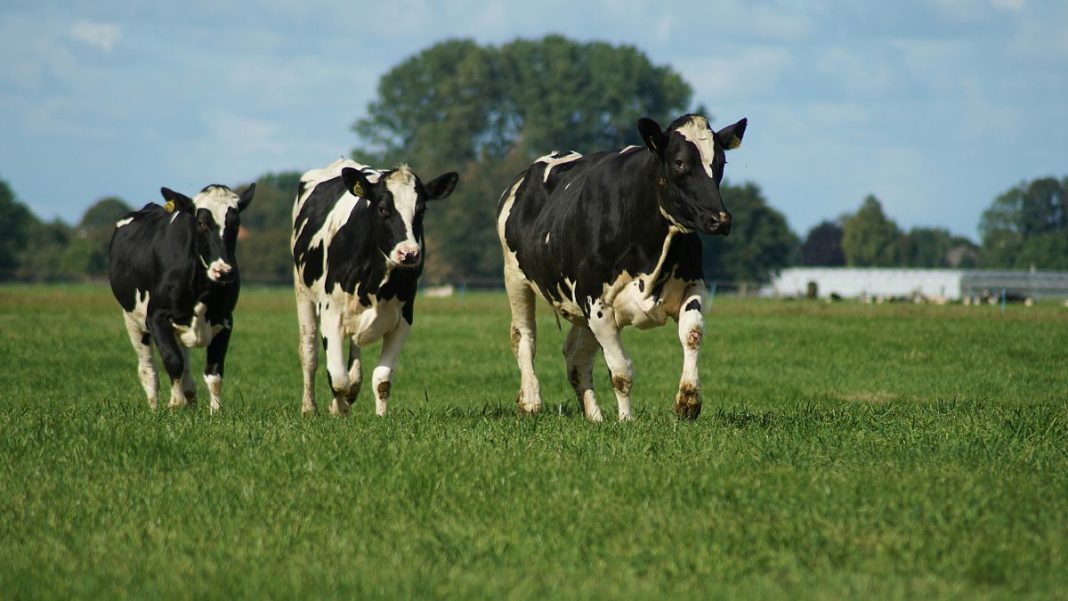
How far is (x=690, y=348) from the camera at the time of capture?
10602 millimetres

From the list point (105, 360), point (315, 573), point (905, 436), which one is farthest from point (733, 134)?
point (105, 360)

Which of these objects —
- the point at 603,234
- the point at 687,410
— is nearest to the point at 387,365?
the point at 603,234

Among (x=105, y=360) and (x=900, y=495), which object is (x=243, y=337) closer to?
Answer: (x=105, y=360)

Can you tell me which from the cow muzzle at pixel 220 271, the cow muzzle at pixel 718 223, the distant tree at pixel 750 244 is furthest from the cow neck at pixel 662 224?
the distant tree at pixel 750 244

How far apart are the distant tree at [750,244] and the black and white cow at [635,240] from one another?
96795mm

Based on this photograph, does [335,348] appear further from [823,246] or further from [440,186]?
[823,246]

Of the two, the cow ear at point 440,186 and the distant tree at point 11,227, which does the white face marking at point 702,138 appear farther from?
the distant tree at point 11,227

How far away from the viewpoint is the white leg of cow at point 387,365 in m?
12.8

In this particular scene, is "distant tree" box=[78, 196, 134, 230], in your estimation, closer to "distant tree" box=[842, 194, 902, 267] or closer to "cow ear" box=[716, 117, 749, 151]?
"distant tree" box=[842, 194, 902, 267]

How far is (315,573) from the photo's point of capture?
256 inches

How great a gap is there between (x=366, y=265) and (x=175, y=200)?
2815 mm

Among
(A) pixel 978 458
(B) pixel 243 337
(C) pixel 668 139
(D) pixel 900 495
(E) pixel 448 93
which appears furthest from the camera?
(E) pixel 448 93

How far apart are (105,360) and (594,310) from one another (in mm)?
15471

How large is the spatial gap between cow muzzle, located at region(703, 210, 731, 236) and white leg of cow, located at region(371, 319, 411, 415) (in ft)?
12.3
